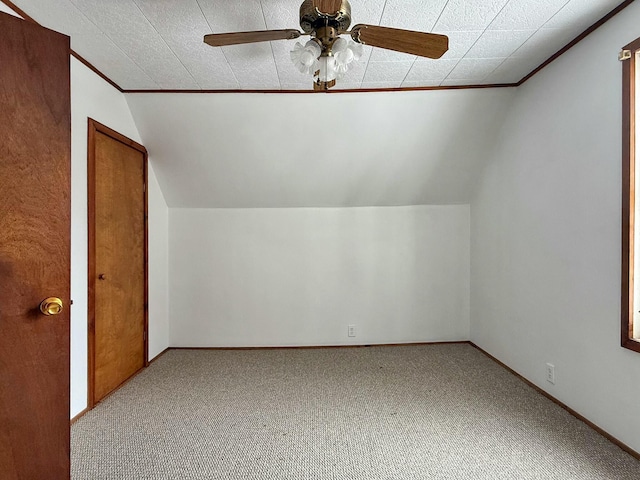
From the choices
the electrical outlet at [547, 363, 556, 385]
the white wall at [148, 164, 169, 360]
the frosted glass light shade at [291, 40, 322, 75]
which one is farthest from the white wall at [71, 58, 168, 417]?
the electrical outlet at [547, 363, 556, 385]

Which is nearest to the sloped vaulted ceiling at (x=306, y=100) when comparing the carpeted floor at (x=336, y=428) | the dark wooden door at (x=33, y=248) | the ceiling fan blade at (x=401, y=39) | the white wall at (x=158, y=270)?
the white wall at (x=158, y=270)

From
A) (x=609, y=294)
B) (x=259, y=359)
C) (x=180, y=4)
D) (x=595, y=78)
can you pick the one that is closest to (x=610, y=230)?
(x=609, y=294)

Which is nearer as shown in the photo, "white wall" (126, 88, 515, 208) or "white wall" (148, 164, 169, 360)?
"white wall" (126, 88, 515, 208)

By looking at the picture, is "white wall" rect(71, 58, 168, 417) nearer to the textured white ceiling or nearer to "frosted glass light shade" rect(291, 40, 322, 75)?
the textured white ceiling

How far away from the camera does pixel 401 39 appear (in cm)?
146

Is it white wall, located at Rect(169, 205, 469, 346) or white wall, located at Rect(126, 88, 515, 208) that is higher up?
white wall, located at Rect(126, 88, 515, 208)

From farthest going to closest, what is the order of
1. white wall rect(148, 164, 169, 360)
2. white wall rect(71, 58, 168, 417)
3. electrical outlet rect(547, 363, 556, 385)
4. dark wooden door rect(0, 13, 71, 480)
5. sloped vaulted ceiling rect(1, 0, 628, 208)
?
1. white wall rect(148, 164, 169, 360)
2. electrical outlet rect(547, 363, 556, 385)
3. white wall rect(71, 58, 168, 417)
4. sloped vaulted ceiling rect(1, 0, 628, 208)
5. dark wooden door rect(0, 13, 71, 480)

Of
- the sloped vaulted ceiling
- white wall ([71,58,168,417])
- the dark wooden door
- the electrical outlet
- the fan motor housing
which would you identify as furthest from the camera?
the electrical outlet

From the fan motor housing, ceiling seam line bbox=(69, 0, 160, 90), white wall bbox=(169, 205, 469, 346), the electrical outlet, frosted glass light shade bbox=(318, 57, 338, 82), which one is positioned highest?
ceiling seam line bbox=(69, 0, 160, 90)

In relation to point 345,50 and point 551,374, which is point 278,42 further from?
point 551,374

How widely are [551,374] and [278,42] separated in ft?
9.24

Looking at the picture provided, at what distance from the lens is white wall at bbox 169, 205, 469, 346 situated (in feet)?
11.9

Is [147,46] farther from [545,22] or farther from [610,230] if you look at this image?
[610,230]

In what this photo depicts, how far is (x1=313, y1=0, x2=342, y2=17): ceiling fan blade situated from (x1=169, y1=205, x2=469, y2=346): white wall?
2419 millimetres
